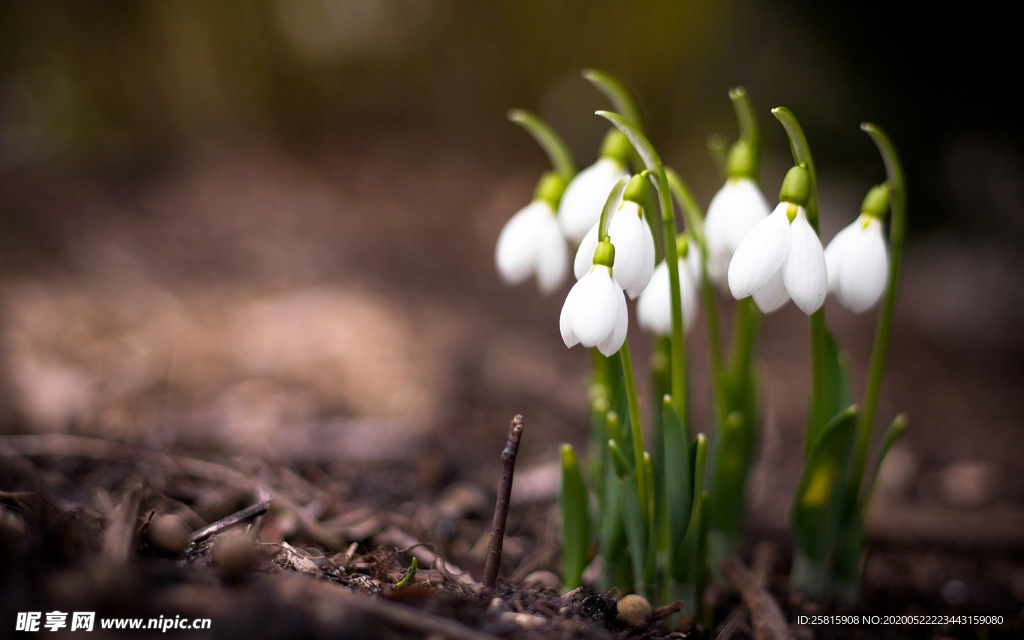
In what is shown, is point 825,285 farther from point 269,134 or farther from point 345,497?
point 269,134

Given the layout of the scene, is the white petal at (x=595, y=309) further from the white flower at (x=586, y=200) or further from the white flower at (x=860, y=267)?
the white flower at (x=860, y=267)

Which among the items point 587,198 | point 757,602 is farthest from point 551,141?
point 757,602

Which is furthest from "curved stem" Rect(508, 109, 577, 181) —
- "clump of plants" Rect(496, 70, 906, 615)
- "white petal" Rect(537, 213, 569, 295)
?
"white petal" Rect(537, 213, 569, 295)

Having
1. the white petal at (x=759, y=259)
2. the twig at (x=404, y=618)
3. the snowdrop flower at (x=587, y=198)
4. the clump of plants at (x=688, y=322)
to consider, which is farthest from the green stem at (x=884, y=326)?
the twig at (x=404, y=618)

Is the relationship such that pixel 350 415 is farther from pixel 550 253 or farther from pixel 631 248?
pixel 631 248

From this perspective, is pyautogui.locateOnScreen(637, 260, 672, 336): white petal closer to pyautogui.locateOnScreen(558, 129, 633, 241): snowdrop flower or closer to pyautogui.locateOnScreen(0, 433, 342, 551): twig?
pyautogui.locateOnScreen(558, 129, 633, 241): snowdrop flower

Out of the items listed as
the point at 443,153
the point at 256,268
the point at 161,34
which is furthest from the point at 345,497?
the point at 161,34
